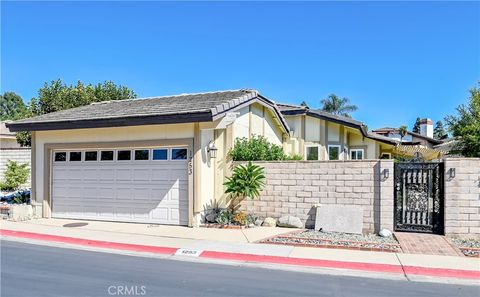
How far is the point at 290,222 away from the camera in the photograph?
37.6ft

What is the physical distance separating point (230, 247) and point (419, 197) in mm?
5525

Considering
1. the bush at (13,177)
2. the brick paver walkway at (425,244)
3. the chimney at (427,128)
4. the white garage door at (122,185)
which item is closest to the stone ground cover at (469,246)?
the brick paver walkway at (425,244)

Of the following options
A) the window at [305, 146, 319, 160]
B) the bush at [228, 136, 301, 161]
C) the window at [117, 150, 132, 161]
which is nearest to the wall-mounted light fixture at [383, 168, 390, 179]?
the bush at [228, 136, 301, 161]

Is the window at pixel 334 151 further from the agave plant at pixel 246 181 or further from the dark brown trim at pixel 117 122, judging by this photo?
the dark brown trim at pixel 117 122

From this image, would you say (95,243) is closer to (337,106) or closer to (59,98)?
(59,98)

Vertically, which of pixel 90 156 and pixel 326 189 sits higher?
pixel 90 156

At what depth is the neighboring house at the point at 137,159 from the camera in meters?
11.4

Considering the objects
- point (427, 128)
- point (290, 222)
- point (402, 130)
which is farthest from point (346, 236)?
point (427, 128)

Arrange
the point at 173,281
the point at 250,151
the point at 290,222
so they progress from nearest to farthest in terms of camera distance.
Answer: the point at 173,281 < the point at 290,222 < the point at 250,151

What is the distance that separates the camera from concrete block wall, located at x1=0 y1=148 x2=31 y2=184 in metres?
22.3

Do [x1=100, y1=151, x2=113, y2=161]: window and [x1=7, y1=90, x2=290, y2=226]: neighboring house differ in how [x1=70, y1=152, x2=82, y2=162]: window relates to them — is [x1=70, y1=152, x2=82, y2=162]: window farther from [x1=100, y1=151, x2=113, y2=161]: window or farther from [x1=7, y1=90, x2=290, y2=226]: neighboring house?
[x1=100, y1=151, x2=113, y2=161]: window

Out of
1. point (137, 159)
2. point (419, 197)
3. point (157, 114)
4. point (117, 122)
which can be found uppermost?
point (157, 114)

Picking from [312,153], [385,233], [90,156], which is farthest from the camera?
[312,153]

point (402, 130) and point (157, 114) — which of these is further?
point (402, 130)
